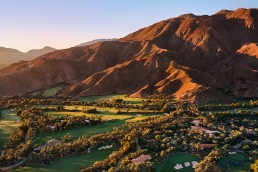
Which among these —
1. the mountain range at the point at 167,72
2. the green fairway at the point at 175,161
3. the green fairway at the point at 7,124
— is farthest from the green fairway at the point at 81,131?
the mountain range at the point at 167,72

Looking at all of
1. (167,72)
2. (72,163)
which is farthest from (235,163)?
(167,72)

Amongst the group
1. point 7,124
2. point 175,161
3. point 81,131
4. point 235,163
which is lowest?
point 235,163

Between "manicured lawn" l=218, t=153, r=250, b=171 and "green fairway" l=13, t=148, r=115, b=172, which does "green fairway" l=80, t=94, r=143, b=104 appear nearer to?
"green fairway" l=13, t=148, r=115, b=172

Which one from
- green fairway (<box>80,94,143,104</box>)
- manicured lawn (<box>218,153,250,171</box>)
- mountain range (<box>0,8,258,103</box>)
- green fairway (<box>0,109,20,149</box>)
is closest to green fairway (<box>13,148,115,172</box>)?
green fairway (<box>0,109,20,149</box>)

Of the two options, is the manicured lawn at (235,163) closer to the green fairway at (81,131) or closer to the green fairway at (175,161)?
the green fairway at (175,161)

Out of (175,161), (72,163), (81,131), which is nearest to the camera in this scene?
(175,161)

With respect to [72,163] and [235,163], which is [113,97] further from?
[235,163]

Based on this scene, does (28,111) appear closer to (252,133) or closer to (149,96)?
(149,96)
